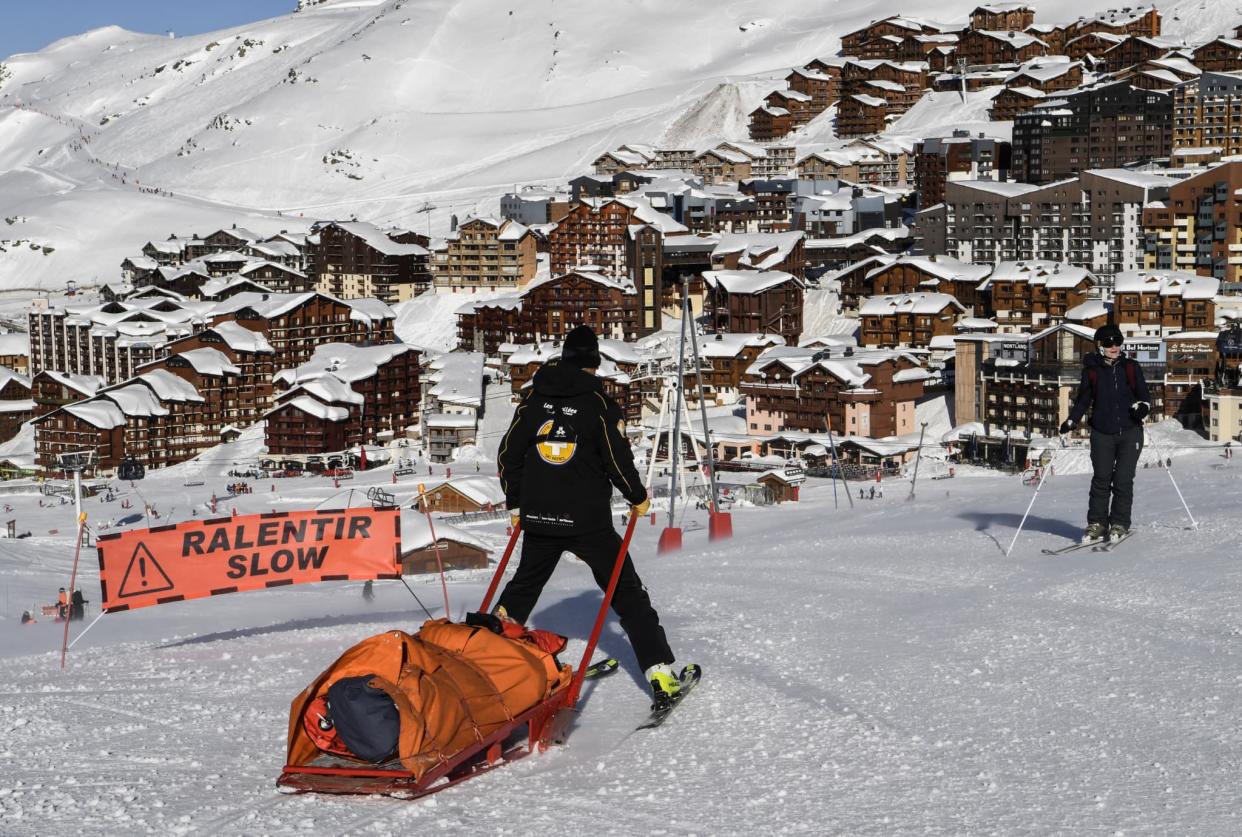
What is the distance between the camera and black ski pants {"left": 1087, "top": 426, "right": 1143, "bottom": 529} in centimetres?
723

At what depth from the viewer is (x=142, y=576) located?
634cm

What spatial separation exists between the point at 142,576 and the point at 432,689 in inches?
110

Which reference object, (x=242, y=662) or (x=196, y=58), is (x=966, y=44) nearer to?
(x=196, y=58)

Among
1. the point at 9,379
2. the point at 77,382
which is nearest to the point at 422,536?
the point at 77,382

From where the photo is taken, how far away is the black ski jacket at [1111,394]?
23.4ft

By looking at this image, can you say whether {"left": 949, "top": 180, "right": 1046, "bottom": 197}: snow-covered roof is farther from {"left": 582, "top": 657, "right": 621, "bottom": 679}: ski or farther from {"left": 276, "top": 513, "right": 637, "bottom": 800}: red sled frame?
{"left": 276, "top": 513, "right": 637, "bottom": 800}: red sled frame

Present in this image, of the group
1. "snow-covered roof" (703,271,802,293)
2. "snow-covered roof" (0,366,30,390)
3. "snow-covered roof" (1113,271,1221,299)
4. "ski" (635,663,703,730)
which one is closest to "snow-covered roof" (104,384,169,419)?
"snow-covered roof" (0,366,30,390)

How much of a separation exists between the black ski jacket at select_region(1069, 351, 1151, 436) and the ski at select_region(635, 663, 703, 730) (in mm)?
2893

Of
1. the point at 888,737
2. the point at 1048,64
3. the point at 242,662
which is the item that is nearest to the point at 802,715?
the point at 888,737

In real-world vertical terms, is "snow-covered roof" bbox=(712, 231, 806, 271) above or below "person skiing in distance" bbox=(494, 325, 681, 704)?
above

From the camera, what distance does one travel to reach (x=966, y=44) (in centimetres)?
7988

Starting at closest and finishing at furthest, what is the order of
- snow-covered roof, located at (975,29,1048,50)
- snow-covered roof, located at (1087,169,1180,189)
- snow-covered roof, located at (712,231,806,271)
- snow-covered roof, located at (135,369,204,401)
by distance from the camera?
1. snow-covered roof, located at (135,369,204,401)
2. snow-covered roof, located at (1087,169,1180,189)
3. snow-covered roof, located at (712,231,806,271)
4. snow-covered roof, located at (975,29,1048,50)

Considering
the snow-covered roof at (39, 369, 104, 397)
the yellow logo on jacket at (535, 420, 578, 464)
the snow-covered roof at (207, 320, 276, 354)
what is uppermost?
the snow-covered roof at (207, 320, 276, 354)

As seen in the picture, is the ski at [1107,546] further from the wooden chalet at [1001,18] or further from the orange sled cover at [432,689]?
the wooden chalet at [1001,18]
